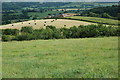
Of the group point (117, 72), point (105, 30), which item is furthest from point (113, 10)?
point (117, 72)

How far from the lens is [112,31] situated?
56781mm

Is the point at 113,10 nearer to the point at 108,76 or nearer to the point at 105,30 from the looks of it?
the point at 105,30

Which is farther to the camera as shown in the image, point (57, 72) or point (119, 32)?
point (119, 32)

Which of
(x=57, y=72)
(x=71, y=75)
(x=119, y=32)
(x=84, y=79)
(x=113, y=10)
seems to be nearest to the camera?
(x=84, y=79)

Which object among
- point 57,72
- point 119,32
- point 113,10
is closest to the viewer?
point 57,72

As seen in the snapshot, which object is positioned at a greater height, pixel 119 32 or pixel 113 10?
pixel 113 10

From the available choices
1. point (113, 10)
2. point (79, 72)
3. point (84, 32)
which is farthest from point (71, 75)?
point (113, 10)

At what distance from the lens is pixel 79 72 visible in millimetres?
8312

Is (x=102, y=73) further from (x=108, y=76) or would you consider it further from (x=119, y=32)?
(x=119, y=32)

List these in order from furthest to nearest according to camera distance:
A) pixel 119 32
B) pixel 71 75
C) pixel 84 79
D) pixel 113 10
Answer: pixel 113 10
pixel 119 32
pixel 71 75
pixel 84 79

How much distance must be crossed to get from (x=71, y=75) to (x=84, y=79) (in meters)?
0.77

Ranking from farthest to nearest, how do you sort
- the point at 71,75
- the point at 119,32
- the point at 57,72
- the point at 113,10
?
the point at 113,10 → the point at 119,32 → the point at 57,72 → the point at 71,75

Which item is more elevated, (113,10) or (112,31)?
(113,10)

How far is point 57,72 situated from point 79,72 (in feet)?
2.83
